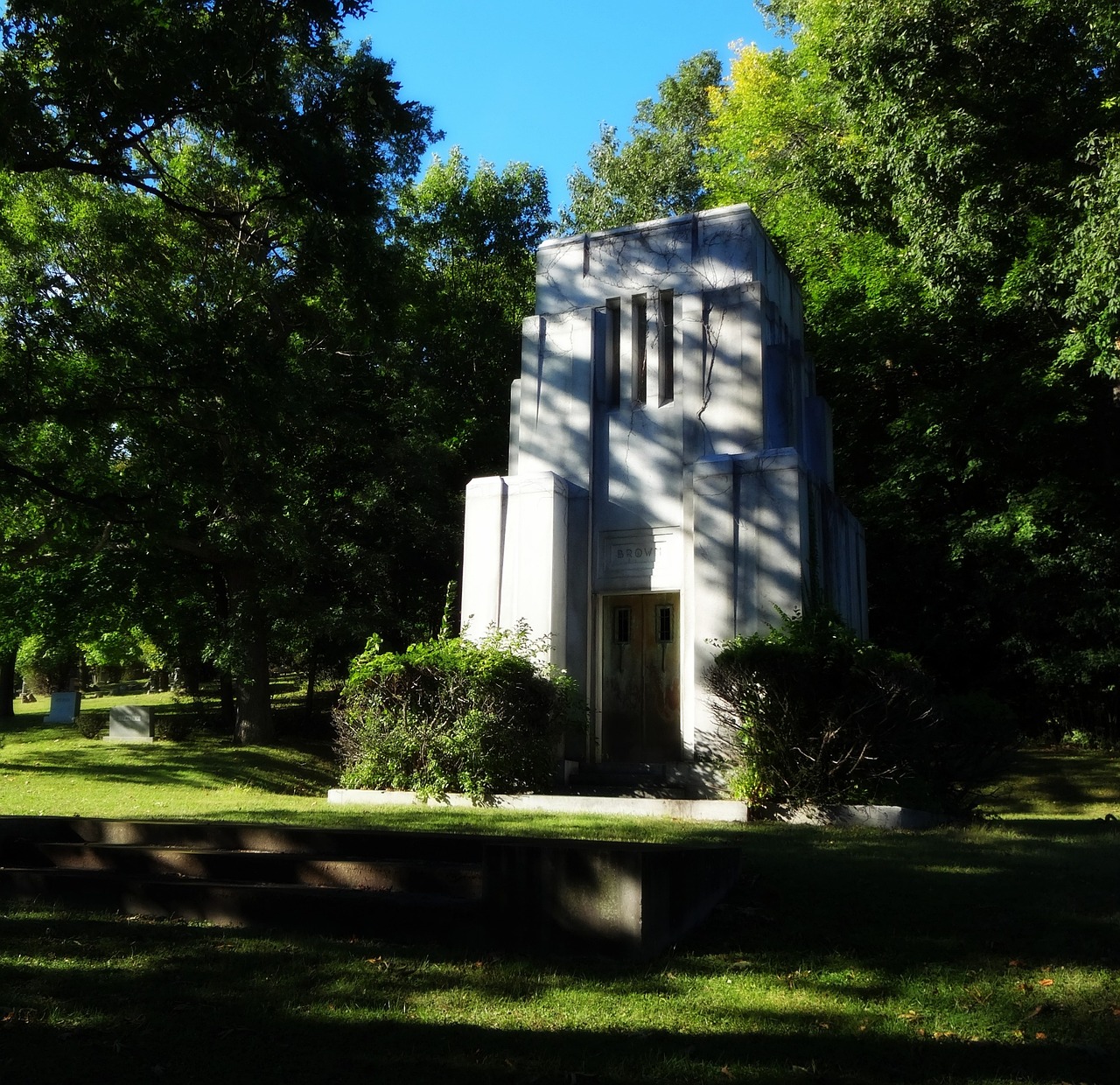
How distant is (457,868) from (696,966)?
4.72 ft

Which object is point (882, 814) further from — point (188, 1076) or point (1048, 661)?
point (1048, 661)

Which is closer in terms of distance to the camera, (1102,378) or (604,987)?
(604,987)

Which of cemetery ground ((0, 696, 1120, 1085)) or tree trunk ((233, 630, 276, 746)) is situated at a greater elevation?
tree trunk ((233, 630, 276, 746))

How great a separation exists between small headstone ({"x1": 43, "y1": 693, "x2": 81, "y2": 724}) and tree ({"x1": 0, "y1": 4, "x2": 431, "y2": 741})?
877cm

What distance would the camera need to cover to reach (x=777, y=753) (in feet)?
36.0

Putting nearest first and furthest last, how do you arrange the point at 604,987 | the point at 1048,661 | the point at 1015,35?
the point at 604,987, the point at 1015,35, the point at 1048,661

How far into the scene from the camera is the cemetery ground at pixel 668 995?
3693mm

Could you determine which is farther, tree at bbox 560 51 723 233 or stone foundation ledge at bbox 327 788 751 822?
tree at bbox 560 51 723 233

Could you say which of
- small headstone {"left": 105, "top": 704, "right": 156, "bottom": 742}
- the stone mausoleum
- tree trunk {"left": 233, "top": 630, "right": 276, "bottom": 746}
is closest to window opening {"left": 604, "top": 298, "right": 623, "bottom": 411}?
the stone mausoleum

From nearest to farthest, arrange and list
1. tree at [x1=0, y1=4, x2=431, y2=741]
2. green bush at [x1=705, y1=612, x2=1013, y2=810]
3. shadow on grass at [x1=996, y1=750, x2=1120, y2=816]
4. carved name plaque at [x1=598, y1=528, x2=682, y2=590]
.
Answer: green bush at [x1=705, y1=612, x2=1013, y2=810] < tree at [x1=0, y1=4, x2=431, y2=741] < carved name plaque at [x1=598, y1=528, x2=682, y2=590] < shadow on grass at [x1=996, y1=750, x2=1120, y2=816]

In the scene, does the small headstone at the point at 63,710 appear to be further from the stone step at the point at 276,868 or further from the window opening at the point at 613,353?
the stone step at the point at 276,868

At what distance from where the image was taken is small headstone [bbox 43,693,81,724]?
92.4 feet

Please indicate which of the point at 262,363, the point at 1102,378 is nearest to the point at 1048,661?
the point at 1102,378

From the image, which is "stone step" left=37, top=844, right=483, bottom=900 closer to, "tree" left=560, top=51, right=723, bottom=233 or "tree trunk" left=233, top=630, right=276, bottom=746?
"tree trunk" left=233, top=630, right=276, bottom=746
